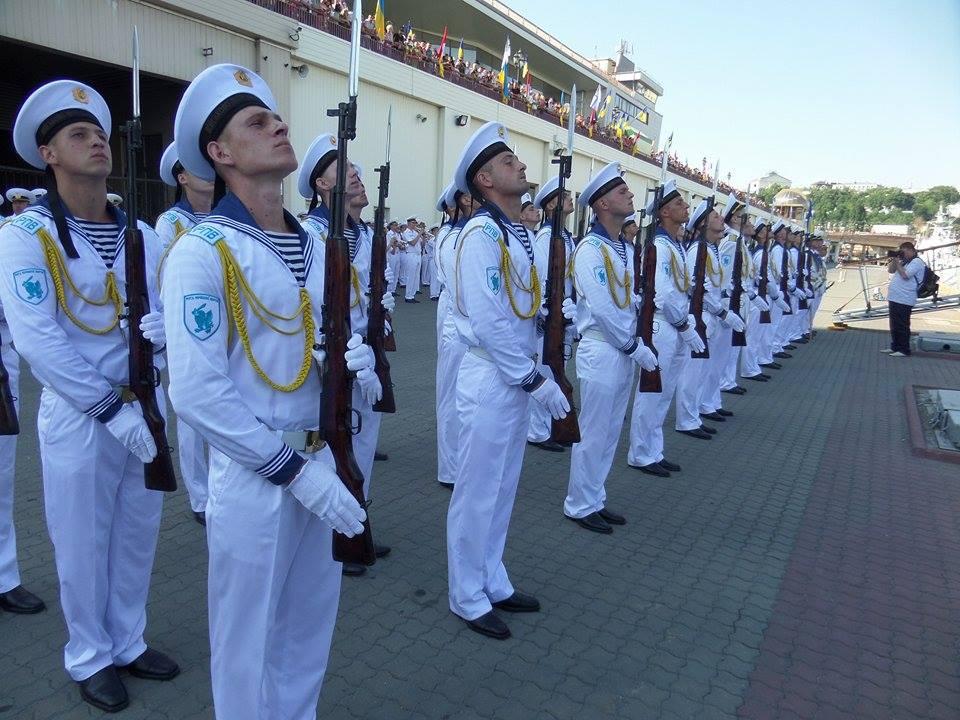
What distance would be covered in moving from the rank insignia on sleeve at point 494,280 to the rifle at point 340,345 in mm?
1266

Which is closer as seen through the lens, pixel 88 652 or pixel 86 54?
pixel 88 652

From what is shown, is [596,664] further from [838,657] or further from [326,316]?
[326,316]

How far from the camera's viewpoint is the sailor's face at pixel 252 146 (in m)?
2.02

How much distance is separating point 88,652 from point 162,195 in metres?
13.9

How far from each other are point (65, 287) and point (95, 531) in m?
0.97

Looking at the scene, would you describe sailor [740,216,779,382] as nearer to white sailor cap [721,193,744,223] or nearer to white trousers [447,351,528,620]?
white sailor cap [721,193,744,223]

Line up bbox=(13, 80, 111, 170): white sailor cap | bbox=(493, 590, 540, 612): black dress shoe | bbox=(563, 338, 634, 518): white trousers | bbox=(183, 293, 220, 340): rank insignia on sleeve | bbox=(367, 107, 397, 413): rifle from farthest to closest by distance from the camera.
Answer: bbox=(563, 338, 634, 518): white trousers, bbox=(367, 107, 397, 413): rifle, bbox=(493, 590, 540, 612): black dress shoe, bbox=(13, 80, 111, 170): white sailor cap, bbox=(183, 293, 220, 340): rank insignia on sleeve

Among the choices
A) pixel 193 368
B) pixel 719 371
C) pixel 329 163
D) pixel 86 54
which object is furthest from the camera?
pixel 86 54

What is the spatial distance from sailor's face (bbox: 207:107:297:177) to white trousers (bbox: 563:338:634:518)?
124 inches

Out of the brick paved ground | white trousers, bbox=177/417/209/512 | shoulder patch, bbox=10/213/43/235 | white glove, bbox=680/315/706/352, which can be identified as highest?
shoulder patch, bbox=10/213/43/235

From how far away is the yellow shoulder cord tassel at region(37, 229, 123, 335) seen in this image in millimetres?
2596

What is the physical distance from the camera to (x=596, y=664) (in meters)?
3.22

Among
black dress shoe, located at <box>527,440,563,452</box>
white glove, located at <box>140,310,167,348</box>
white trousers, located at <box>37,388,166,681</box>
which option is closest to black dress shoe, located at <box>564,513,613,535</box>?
black dress shoe, located at <box>527,440,563,452</box>

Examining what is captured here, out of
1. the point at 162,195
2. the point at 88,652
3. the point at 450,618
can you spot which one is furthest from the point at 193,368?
the point at 162,195
